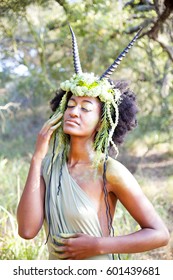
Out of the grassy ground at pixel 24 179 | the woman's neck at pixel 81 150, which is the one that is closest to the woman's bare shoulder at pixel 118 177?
the woman's neck at pixel 81 150

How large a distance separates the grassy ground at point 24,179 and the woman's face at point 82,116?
1487mm

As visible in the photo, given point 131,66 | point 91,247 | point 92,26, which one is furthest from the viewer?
point 131,66

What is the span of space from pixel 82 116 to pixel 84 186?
1.17ft

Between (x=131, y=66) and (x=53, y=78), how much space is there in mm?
1495

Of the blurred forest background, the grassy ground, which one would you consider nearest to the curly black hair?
the grassy ground

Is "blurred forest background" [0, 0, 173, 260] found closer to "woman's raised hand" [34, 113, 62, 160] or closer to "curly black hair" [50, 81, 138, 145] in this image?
"curly black hair" [50, 81, 138, 145]

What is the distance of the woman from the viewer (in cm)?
226

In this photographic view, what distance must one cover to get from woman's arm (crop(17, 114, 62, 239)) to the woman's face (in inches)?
3.5

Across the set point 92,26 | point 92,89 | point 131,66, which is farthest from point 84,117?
point 131,66

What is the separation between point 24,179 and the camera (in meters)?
6.85

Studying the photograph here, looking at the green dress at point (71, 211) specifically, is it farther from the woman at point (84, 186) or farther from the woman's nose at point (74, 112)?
the woman's nose at point (74, 112)

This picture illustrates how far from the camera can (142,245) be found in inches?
88.7

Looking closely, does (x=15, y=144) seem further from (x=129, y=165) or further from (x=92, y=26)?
(x=92, y=26)
